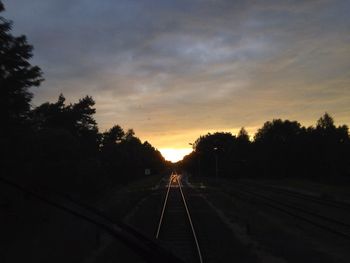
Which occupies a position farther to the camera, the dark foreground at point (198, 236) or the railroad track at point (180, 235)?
the railroad track at point (180, 235)

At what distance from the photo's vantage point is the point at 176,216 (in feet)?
107

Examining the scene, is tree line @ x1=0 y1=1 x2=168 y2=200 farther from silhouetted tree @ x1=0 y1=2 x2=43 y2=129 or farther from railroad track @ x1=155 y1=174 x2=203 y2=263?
railroad track @ x1=155 y1=174 x2=203 y2=263

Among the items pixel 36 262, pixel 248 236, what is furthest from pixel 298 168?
pixel 36 262

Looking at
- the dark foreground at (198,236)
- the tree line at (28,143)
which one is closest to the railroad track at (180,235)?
the dark foreground at (198,236)

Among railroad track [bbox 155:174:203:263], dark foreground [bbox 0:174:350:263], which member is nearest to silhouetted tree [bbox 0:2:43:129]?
dark foreground [bbox 0:174:350:263]

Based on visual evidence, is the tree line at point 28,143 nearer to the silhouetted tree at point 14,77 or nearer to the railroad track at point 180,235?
the silhouetted tree at point 14,77

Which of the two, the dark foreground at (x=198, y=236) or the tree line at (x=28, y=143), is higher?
the tree line at (x=28, y=143)

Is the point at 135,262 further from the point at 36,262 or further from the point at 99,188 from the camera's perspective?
the point at 99,188

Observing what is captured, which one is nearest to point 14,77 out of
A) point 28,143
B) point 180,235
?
point 28,143

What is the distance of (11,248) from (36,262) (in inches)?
119

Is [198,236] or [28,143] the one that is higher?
[28,143]

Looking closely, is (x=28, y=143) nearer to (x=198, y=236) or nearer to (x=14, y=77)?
(x=14, y=77)

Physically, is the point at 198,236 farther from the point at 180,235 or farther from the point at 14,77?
the point at 14,77

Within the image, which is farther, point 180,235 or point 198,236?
point 180,235
